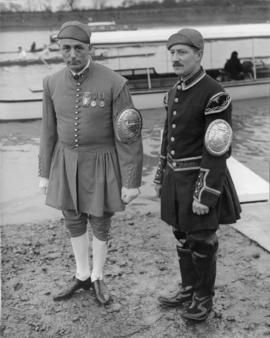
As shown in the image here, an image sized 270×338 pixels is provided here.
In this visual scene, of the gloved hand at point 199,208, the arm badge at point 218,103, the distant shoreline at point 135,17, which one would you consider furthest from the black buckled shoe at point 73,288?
the distant shoreline at point 135,17

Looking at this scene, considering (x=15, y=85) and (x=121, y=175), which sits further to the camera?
(x=15, y=85)

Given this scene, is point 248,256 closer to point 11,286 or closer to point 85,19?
point 11,286

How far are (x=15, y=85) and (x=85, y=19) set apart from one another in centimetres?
2726

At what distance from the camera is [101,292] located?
319cm

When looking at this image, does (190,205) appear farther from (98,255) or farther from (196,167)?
(98,255)

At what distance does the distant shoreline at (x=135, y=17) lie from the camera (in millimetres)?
38081

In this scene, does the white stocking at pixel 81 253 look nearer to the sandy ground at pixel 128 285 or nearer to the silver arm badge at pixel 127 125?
the sandy ground at pixel 128 285

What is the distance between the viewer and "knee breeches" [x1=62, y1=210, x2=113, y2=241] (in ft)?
10.2

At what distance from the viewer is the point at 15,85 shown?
20.5 metres

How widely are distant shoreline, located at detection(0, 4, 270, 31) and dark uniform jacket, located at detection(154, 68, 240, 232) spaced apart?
34320 millimetres

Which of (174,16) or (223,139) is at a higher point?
(174,16)

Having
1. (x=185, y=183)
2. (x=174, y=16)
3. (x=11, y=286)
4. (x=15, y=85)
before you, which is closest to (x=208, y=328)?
(x=185, y=183)

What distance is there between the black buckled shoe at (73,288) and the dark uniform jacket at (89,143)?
571mm

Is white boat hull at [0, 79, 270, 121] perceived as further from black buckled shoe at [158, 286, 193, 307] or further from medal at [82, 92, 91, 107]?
black buckled shoe at [158, 286, 193, 307]
